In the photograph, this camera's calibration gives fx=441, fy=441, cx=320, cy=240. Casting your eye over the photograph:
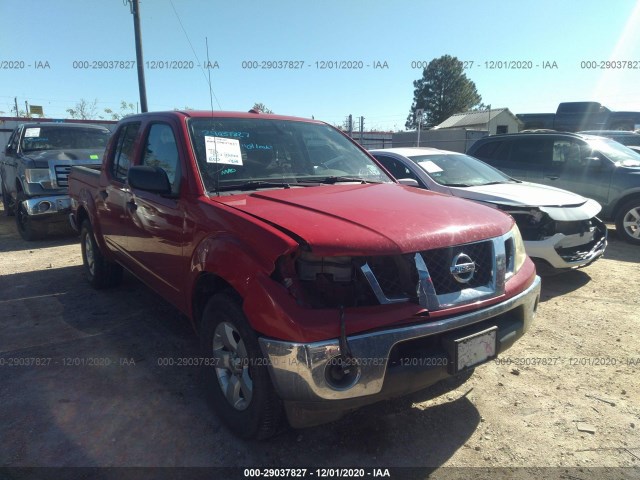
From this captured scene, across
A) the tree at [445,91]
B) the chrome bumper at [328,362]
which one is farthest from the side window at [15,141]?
the tree at [445,91]

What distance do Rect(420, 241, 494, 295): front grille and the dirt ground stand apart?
3.03 ft

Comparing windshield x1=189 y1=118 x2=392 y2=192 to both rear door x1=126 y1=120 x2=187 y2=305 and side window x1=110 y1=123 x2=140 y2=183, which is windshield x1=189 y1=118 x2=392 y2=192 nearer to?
rear door x1=126 y1=120 x2=187 y2=305

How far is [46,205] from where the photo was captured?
737 cm

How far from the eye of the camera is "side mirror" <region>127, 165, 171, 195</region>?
9.41 ft

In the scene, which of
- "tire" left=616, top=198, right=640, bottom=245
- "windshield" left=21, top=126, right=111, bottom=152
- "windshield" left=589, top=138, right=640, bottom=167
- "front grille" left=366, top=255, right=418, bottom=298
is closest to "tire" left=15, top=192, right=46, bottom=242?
"windshield" left=21, top=126, right=111, bottom=152

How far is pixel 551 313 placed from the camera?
4.34 metres

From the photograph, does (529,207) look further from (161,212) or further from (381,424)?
(161,212)

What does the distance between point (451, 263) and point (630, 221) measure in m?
6.50

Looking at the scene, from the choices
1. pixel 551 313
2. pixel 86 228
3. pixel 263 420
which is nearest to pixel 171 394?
pixel 263 420

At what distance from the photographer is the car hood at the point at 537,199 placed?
4887 millimetres

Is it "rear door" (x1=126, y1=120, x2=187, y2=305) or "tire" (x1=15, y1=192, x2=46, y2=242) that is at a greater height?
"rear door" (x1=126, y1=120, x2=187, y2=305)

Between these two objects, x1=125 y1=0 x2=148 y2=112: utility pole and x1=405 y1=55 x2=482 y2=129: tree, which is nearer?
x1=125 y1=0 x2=148 y2=112: utility pole

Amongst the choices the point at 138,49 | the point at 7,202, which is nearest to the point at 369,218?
the point at 7,202

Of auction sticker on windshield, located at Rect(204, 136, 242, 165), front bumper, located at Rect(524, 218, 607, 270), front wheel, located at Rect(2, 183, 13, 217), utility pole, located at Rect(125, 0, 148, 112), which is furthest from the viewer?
utility pole, located at Rect(125, 0, 148, 112)
